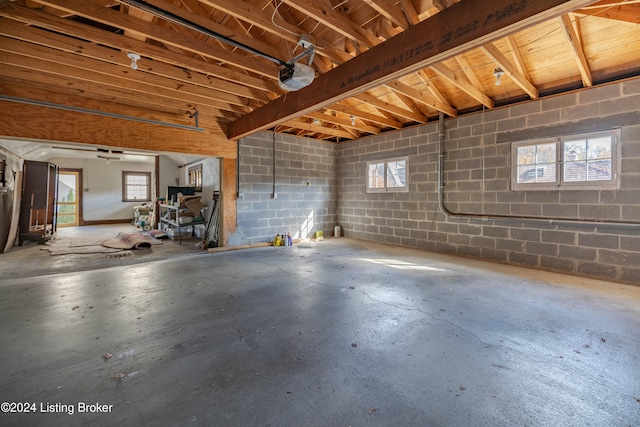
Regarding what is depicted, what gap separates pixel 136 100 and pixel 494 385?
18.2 feet

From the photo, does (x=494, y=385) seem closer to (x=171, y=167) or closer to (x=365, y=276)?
(x=365, y=276)

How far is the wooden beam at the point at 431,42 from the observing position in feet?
6.47

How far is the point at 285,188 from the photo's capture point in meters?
6.79

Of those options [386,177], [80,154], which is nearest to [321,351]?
[386,177]

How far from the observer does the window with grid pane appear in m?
11.2

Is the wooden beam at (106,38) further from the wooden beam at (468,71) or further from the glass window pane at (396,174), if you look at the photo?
the glass window pane at (396,174)

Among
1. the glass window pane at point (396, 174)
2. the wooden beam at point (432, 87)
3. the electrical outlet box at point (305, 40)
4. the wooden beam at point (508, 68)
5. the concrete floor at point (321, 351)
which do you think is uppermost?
the wooden beam at point (432, 87)

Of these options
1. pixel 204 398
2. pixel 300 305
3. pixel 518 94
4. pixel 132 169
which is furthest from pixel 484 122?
pixel 132 169

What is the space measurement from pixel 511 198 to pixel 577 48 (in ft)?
7.28

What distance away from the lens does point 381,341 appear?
217cm

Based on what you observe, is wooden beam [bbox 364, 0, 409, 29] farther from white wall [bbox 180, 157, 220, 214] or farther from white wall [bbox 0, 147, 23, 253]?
white wall [bbox 0, 147, 23, 253]

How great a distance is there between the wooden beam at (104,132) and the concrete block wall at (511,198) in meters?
3.72

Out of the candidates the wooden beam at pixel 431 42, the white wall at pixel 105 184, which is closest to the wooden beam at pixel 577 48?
the wooden beam at pixel 431 42

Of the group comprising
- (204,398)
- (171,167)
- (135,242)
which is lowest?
(204,398)
